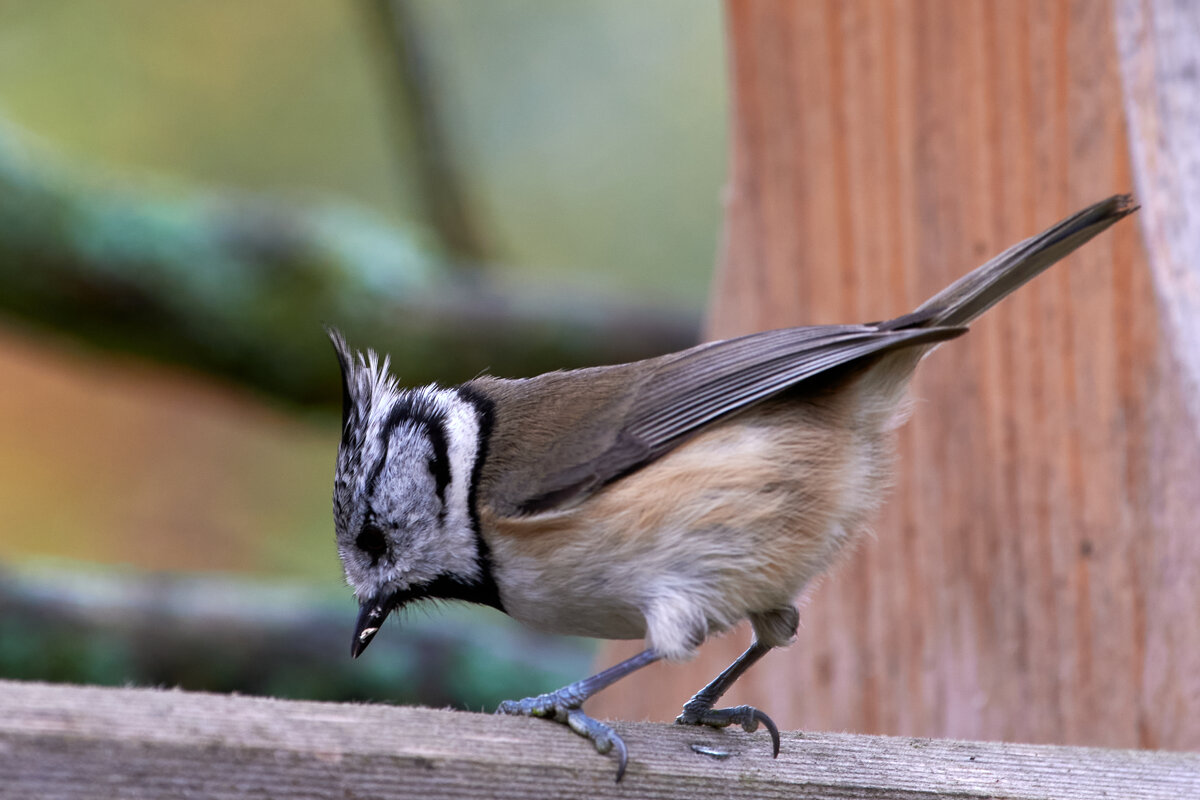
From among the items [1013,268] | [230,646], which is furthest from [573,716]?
[230,646]

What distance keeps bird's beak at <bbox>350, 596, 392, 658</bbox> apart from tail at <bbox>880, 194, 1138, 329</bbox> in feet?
3.33

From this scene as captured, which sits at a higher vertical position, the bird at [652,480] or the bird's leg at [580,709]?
the bird at [652,480]

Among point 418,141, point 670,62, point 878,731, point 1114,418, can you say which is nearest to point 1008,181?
point 1114,418

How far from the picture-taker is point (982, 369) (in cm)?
255

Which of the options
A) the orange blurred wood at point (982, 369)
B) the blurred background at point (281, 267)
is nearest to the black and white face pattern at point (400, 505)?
the orange blurred wood at point (982, 369)

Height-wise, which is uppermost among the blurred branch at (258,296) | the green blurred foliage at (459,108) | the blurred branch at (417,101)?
the green blurred foliage at (459,108)

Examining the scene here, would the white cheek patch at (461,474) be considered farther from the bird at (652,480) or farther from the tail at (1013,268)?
the tail at (1013,268)

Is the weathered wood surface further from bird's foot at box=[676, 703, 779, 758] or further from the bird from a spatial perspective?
the bird

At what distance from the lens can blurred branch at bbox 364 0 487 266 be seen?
4699 mm

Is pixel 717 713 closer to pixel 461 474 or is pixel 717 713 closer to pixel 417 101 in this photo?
pixel 461 474

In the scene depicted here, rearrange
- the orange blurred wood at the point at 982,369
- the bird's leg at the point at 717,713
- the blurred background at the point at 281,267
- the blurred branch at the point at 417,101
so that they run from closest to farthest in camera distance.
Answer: the bird's leg at the point at 717,713, the orange blurred wood at the point at 982,369, the blurred background at the point at 281,267, the blurred branch at the point at 417,101

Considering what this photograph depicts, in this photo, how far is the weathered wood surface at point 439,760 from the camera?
1.34 metres

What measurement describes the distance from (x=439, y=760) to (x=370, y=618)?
0.88 metres

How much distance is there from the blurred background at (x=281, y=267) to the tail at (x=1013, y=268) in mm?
2191
